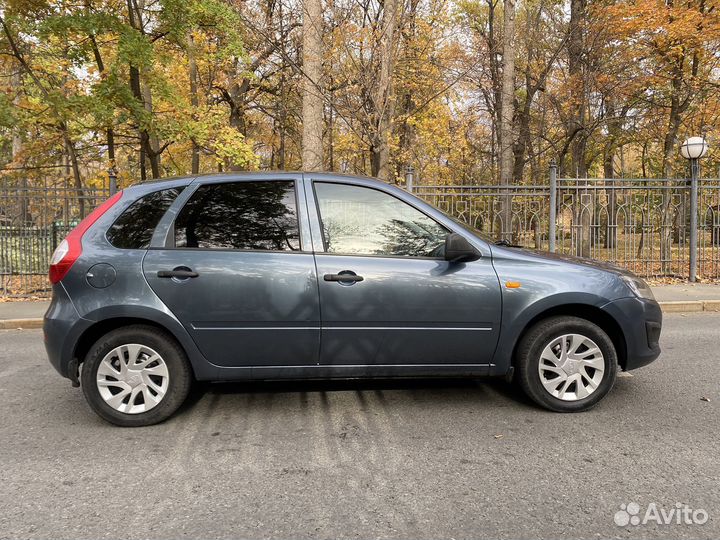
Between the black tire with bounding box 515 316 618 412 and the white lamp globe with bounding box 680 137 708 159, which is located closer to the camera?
the black tire with bounding box 515 316 618 412

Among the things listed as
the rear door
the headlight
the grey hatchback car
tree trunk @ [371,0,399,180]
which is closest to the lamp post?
tree trunk @ [371,0,399,180]

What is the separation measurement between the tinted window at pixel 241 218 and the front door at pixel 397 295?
26cm

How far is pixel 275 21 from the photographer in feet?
46.3

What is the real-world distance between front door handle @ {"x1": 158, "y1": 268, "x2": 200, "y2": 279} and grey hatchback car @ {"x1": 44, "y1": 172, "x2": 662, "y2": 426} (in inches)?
0.4

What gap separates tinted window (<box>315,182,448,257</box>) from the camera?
12.7 feet

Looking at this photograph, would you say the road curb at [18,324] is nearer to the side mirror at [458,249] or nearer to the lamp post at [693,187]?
the side mirror at [458,249]

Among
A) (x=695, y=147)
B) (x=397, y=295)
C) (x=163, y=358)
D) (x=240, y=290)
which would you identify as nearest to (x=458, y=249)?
(x=397, y=295)

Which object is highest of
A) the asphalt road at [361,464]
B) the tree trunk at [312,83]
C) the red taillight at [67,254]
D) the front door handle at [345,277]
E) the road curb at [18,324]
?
the tree trunk at [312,83]

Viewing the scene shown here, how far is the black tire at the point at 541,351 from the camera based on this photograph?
3.88 meters

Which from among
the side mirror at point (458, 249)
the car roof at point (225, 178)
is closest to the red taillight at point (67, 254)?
the car roof at point (225, 178)

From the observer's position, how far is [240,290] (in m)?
3.69

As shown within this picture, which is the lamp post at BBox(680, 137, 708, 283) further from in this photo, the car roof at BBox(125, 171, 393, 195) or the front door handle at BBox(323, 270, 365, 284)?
the front door handle at BBox(323, 270, 365, 284)

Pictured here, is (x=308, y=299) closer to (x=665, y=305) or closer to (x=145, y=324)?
(x=145, y=324)

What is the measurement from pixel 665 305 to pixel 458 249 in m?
7.16
